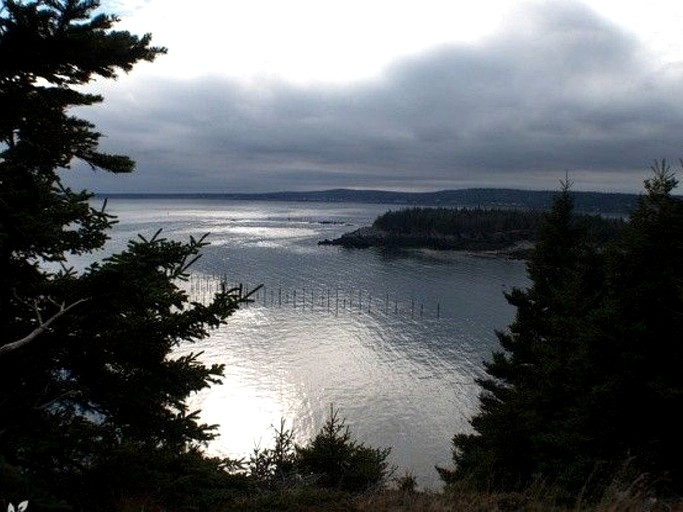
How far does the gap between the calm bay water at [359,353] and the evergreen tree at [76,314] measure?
14029 mm

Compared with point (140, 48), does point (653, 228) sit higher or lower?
lower

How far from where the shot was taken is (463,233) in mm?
185375

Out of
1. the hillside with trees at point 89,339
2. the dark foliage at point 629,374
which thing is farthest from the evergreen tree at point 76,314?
the dark foliage at point 629,374

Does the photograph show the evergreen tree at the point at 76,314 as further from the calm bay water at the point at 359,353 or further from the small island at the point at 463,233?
the small island at the point at 463,233

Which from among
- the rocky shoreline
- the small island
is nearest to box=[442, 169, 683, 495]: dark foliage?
the small island

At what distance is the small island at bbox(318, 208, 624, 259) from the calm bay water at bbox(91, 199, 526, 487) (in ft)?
155

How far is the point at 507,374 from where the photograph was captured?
24.1m

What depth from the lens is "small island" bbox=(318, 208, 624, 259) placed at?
553 ft

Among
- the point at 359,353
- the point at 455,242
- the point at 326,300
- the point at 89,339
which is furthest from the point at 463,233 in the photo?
the point at 89,339

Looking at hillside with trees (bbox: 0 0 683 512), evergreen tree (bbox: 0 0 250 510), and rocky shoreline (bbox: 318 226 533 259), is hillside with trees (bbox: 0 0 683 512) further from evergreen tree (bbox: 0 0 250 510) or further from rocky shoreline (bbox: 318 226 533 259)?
rocky shoreline (bbox: 318 226 533 259)

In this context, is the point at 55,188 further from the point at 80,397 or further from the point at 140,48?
the point at 80,397

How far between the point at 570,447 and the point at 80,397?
11077mm

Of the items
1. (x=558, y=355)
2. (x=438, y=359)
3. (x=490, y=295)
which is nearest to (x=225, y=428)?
(x=438, y=359)

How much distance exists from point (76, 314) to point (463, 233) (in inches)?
7413
